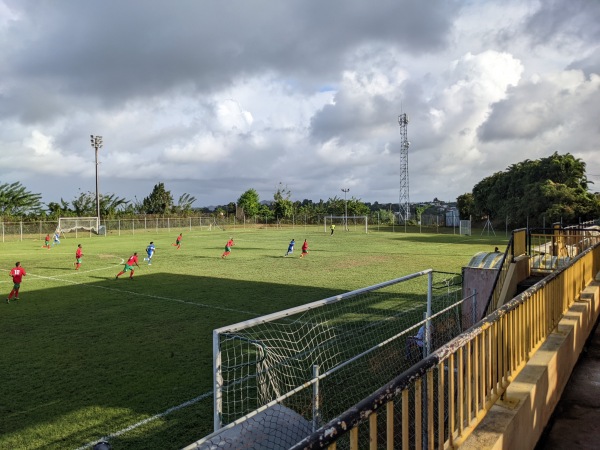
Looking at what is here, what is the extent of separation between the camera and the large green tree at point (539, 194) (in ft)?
152

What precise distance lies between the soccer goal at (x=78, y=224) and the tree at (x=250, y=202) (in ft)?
109

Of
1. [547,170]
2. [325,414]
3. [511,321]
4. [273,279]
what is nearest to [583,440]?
[511,321]

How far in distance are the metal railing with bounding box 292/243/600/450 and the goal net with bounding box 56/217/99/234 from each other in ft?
158

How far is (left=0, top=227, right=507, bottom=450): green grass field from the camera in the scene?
5.72m

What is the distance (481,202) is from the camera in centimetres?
6116

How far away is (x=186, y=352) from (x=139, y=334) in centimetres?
192

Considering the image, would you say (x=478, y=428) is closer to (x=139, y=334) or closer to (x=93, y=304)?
(x=139, y=334)

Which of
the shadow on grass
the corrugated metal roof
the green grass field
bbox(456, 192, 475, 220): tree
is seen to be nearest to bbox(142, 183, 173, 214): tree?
bbox(456, 192, 475, 220): tree

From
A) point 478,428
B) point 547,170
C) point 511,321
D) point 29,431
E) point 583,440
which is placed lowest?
point 29,431

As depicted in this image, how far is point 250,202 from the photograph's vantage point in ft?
276

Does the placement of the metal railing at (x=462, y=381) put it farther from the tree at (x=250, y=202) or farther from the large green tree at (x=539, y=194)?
the tree at (x=250, y=202)

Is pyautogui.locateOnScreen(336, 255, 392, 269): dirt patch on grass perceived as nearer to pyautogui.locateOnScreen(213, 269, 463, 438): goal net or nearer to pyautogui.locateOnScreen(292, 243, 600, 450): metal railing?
pyautogui.locateOnScreen(213, 269, 463, 438): goal net

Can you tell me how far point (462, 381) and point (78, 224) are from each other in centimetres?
5241

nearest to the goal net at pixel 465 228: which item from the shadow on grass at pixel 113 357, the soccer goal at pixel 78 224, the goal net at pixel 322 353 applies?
the shadow on grass at pixel 113 357
